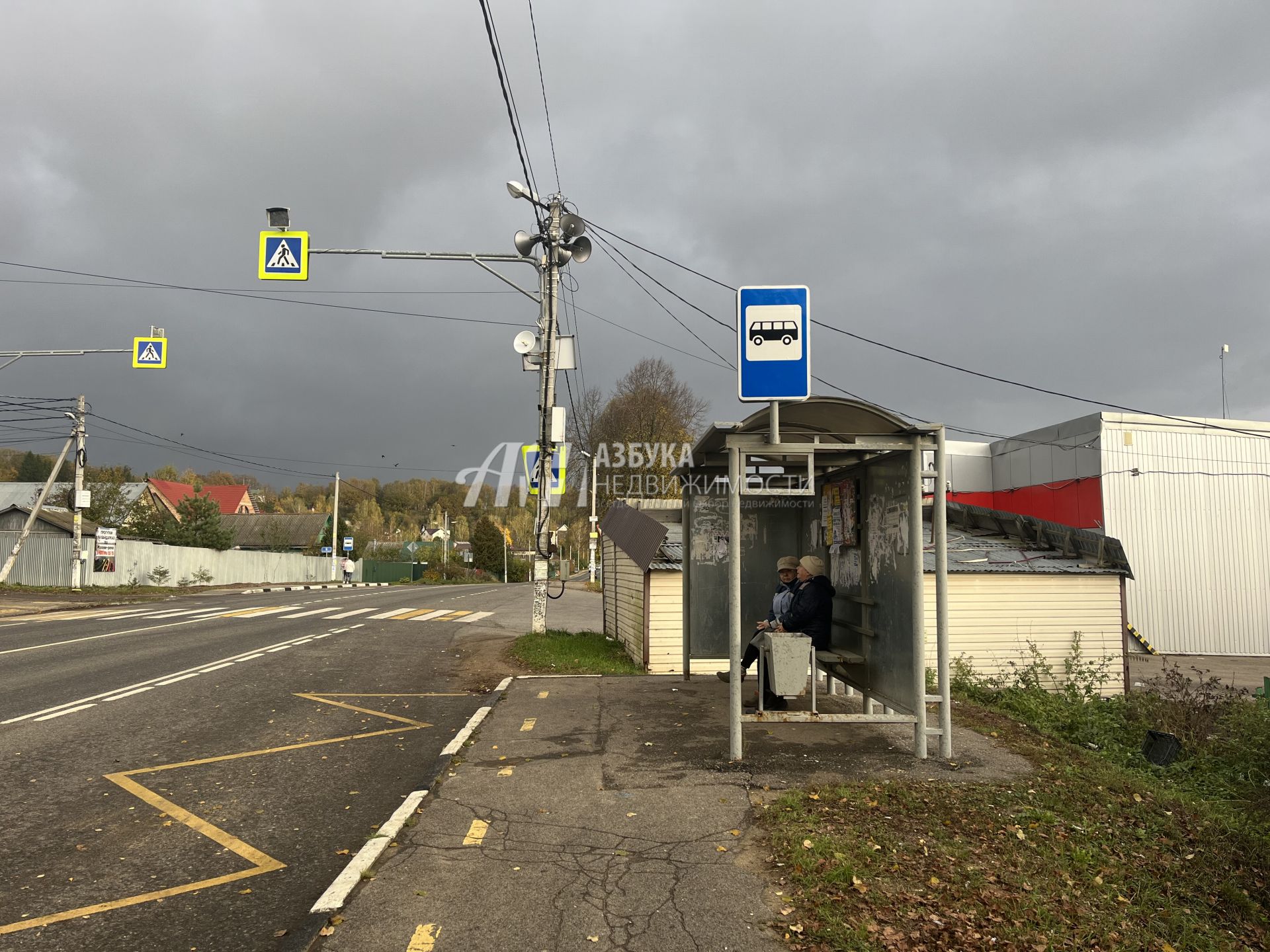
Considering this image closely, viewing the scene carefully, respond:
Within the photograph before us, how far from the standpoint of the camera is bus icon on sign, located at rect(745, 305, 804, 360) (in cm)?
702

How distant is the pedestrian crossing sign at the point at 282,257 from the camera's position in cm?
1332

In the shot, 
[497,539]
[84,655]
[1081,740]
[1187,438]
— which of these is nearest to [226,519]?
[497,539]

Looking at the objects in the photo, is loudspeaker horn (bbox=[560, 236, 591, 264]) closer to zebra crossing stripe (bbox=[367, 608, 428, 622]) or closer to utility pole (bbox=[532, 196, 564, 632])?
utility pole (bbox=[532, 196, 564, 632])

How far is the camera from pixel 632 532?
1501 centimetres

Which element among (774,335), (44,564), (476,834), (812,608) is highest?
(774,335)

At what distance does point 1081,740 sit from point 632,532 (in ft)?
24.4

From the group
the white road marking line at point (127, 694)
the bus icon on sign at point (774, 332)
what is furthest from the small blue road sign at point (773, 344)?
the white road marking line at point (127, 694)

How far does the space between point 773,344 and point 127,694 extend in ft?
29.3

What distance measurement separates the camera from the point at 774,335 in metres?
Answer: 7.05

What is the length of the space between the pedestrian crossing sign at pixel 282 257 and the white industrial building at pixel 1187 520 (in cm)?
2355

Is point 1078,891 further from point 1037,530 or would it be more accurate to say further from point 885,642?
point 1037,530

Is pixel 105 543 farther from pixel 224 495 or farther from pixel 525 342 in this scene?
pixel 224 495

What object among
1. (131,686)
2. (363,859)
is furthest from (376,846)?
(131,686)

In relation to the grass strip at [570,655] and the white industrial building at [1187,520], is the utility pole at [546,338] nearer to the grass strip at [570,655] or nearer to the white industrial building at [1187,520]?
the grass strip at [570,655]
